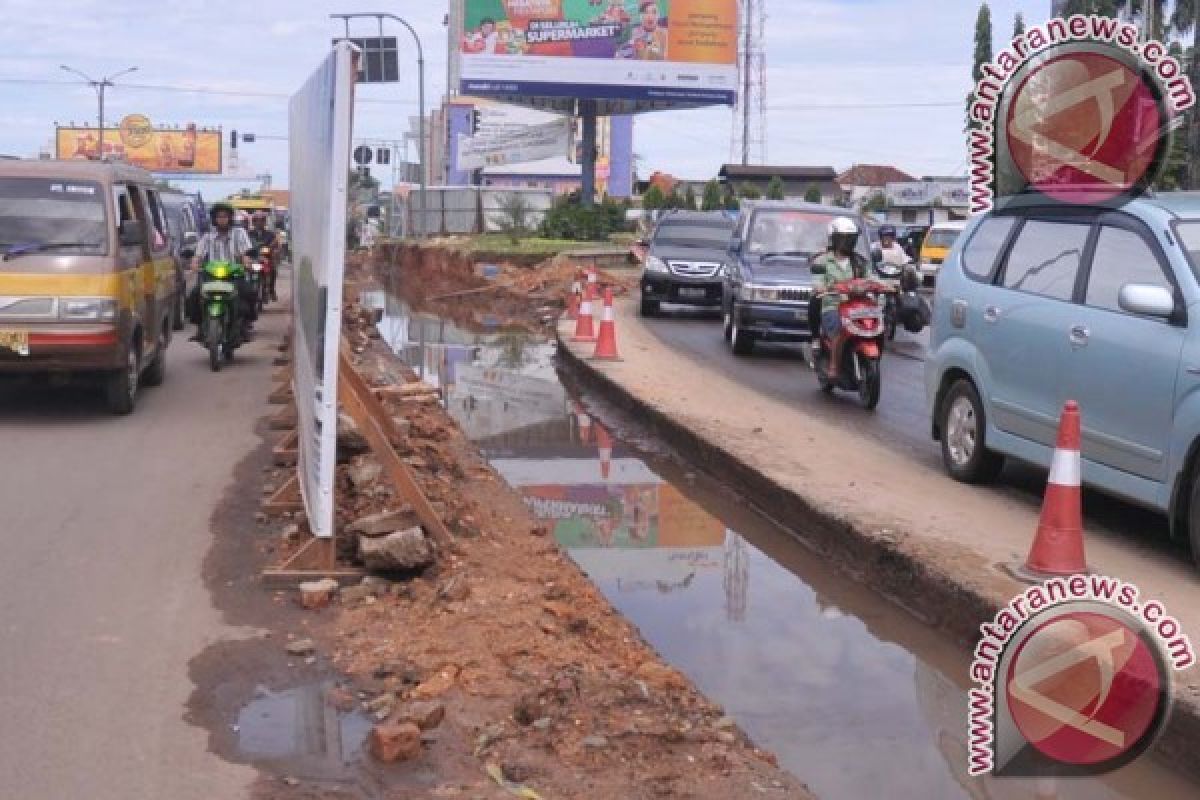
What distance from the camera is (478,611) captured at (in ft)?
20.8

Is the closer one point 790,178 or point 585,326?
point 585,326

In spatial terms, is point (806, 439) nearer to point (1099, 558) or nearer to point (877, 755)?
point (1099, 558)

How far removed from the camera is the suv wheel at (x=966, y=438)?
29.6 ft

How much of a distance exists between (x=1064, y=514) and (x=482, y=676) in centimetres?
276

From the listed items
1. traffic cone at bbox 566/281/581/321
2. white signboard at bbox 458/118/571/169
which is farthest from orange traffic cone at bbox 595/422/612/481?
white signboard at bbox 458/118/571/169

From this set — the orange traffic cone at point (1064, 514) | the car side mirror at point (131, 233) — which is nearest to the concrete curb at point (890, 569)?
the orange traffic cone at point (1064, 514)

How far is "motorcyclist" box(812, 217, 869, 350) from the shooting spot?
13.1 meters

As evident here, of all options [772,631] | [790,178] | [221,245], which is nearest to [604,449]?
[772,631]

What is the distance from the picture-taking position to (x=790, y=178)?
8856 cm

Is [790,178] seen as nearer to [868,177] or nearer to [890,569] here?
[868,177]

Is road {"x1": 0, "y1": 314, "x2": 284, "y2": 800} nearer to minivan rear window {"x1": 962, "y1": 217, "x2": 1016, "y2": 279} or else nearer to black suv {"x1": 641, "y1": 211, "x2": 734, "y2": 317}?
minivan rear window {"x1": 962, "y1": 217, "x2": 1016, "y2": 279}

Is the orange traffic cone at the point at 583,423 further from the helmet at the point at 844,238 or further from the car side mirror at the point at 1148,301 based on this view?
the car side mirror at the point at 1148,301

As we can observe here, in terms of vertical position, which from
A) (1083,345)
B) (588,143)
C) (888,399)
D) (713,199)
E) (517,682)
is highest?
(588,143)

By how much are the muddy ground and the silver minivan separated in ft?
9.05
